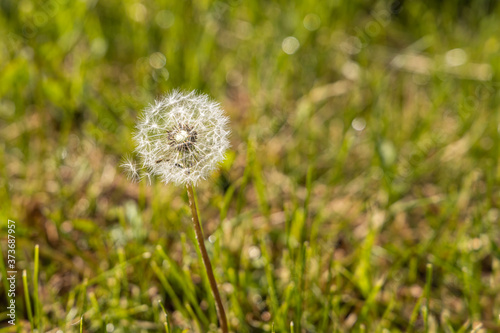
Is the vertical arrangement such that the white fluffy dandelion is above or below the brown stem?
above

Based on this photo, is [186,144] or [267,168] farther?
[267,168]

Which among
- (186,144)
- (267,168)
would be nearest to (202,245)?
(186,144)

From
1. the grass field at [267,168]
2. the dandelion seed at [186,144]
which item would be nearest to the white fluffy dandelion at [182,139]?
the dandelion seed at [186,144]

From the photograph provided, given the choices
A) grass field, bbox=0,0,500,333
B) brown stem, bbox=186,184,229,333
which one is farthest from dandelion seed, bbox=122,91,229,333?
grass field, bbox=0,0,500,333

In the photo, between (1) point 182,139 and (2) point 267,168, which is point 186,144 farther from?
(2) point 267,168

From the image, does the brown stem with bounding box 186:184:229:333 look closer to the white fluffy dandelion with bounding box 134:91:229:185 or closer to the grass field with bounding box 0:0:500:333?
the white fluffy dandelion with bounding box 134:91:229:185
